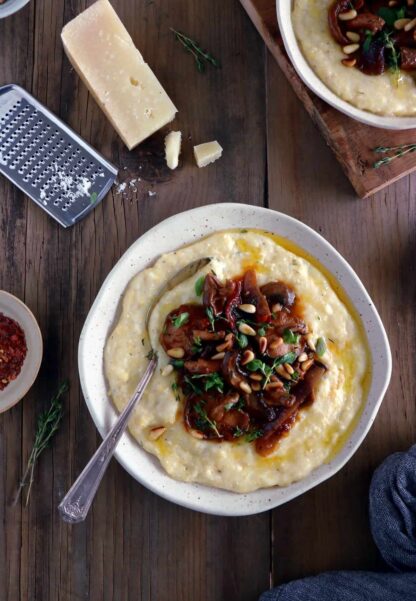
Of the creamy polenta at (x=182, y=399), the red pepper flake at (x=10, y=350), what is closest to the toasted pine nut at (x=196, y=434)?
the creamy polenta at (x=182, y=399)

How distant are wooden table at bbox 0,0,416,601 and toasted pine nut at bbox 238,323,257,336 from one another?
0.84 m

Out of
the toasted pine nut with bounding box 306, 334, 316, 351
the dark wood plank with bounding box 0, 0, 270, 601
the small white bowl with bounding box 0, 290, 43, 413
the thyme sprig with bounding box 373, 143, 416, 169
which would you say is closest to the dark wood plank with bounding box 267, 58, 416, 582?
the dark wood plank with bounding box 0, 0, 270, 601

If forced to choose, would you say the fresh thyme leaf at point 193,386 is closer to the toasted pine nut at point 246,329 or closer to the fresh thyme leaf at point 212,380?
the fresh thyme leaf at point 212,380

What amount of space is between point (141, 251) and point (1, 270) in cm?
85

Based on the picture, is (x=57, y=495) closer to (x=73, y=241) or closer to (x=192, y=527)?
(x=192, y=527)

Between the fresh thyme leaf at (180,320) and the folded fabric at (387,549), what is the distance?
1272mm

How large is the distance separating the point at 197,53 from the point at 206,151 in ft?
1.78

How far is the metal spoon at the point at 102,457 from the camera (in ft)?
10.7

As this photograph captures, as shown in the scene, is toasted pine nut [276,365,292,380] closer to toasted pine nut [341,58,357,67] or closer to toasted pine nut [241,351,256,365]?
toasted pine nut [241,351,256,365]

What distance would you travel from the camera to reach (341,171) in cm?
387

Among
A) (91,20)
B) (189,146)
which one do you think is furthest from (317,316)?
(91,20)

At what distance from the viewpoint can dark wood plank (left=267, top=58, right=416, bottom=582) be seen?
150 inches

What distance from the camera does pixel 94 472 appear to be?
3.31 m

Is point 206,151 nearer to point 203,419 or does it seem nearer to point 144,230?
point 144,230
